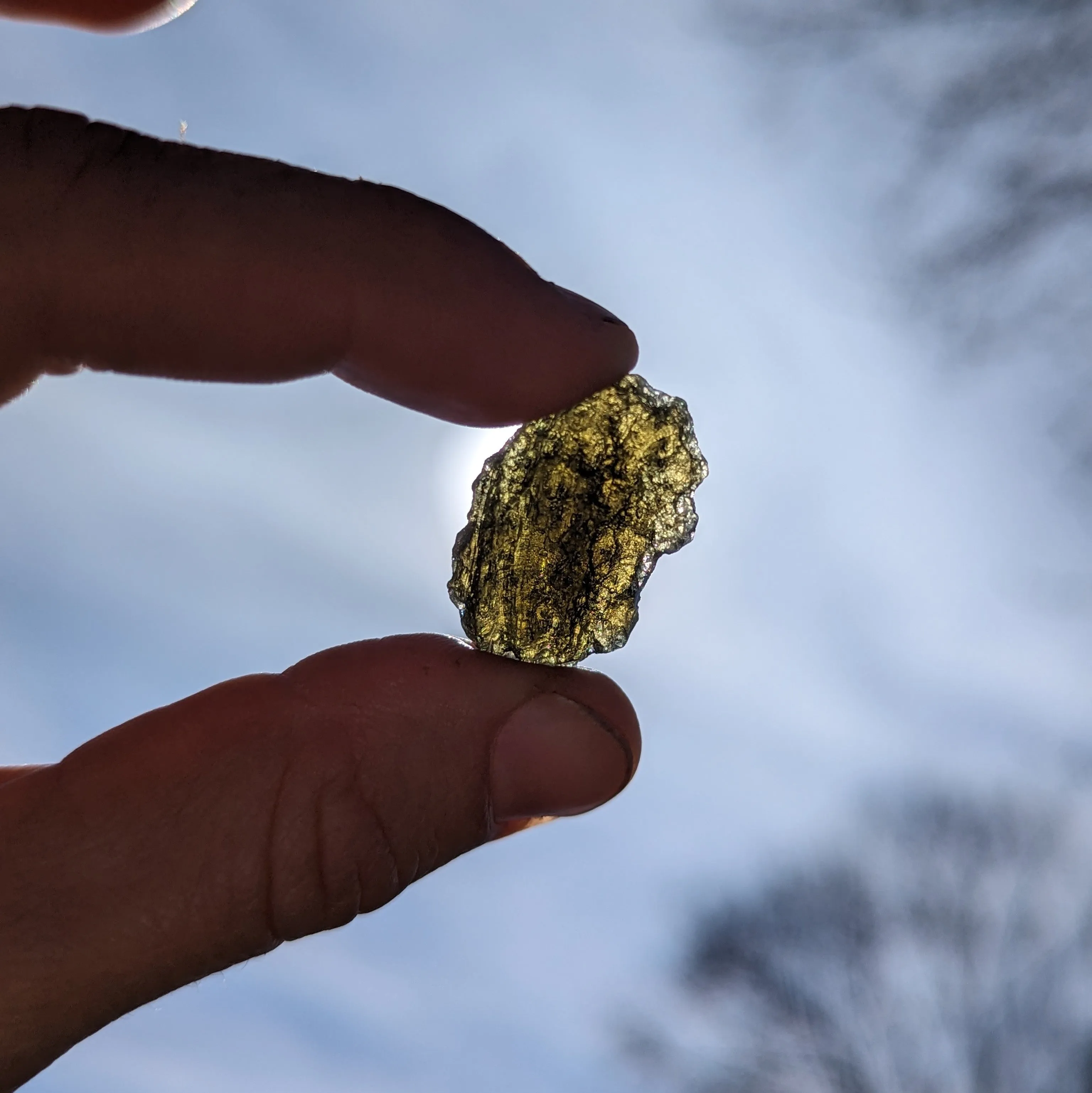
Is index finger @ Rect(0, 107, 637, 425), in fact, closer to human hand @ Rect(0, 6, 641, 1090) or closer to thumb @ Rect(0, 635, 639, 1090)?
human hand @ Rect(0, 6, 641, 1090)

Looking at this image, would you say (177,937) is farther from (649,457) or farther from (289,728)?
(649,457)

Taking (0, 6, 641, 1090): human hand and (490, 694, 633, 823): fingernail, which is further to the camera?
(490, 694, 633, 823): fingernail

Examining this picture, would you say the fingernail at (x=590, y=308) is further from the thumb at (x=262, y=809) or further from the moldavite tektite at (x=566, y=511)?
the thumb at (x=262, y=809)

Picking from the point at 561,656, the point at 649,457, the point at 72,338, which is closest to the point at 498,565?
the point at 561,656

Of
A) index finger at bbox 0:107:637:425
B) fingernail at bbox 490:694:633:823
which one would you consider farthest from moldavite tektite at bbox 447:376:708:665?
fingernail at bbox 490:694:633:823

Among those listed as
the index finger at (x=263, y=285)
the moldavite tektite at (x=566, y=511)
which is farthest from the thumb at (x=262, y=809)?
the index finger at (x=263, y=285)

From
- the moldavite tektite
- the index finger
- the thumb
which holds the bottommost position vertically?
the thumb

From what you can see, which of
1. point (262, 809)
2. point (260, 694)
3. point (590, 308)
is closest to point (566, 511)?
point (590, 308)
